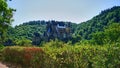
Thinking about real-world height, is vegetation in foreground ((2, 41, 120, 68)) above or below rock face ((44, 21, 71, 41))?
above

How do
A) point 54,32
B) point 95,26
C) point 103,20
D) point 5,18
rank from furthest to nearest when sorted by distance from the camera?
point 54,32 < point 95,26 < point 103,20 < point 5,18

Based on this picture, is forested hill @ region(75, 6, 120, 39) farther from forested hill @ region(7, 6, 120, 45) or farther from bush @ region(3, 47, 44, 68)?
bush @ region(3, 47, 44, 68)

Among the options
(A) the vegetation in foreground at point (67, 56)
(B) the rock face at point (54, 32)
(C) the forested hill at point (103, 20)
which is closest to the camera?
(A) the vegetation in foreground at point (67, 56)

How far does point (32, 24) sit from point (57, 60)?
121 m

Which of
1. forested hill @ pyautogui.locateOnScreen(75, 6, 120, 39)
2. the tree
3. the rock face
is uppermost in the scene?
the tree

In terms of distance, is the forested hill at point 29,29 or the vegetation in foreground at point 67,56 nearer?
the vegetation in foreground at point 67,56

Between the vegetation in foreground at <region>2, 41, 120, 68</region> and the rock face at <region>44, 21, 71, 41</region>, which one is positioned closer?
the vegetation in foreground at <region>2, 41, 120, 68</region>

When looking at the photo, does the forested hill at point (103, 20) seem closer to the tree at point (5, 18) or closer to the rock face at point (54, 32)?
the rock face at point (54, 32)

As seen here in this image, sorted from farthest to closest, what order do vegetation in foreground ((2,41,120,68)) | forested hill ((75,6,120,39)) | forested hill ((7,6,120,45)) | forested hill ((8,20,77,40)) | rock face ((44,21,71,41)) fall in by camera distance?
rock face ((44,21,71,41))
forested hill ((8,20,77,40))
forested hill ((7,6,120,45))
forested hill ((75,6,120,39))
vegetation in foreground ((2,41,120,68))

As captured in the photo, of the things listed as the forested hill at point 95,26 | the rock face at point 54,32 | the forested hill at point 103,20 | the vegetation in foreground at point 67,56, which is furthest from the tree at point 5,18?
the rock face at point 54,32

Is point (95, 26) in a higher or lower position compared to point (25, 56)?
lower

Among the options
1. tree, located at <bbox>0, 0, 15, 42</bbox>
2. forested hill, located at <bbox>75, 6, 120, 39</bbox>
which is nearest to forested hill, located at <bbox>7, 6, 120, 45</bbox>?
forested hill, located at <bbox>75, 6, 120, 39</bbox>

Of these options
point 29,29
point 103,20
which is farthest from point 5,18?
point 29,29

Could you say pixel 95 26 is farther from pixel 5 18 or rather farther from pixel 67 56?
pixel 67 56
